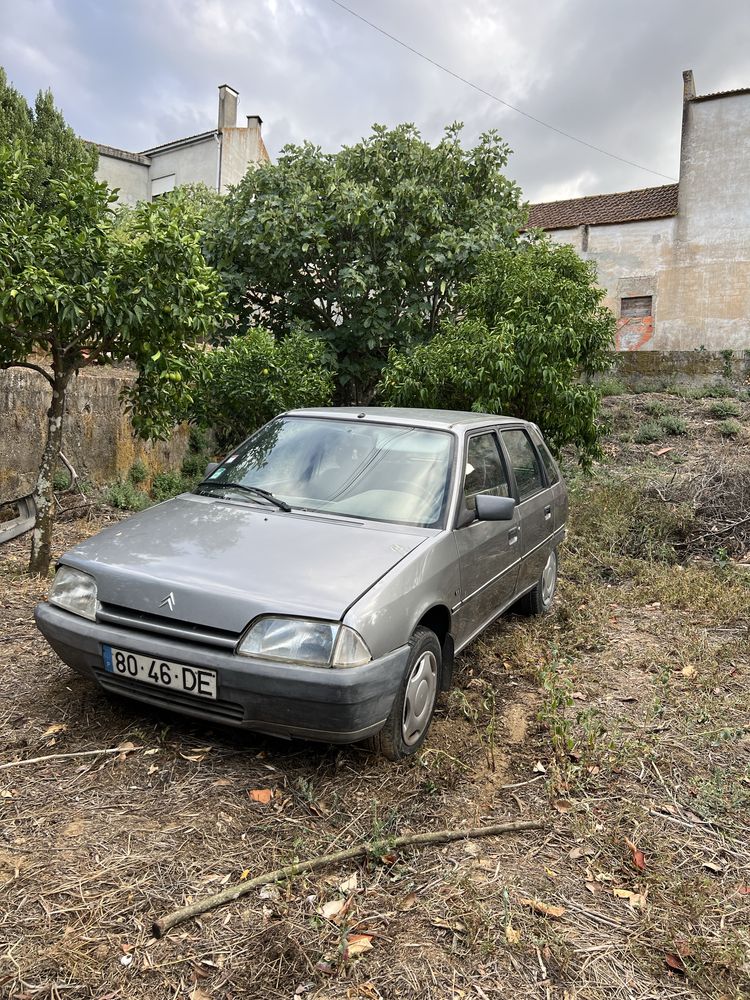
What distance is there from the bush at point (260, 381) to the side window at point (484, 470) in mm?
4099

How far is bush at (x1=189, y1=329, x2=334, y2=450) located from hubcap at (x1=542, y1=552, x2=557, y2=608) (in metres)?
3.82

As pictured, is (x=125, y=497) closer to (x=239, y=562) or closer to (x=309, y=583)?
(x=239, y=562)

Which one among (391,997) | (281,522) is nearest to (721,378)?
(281,522)

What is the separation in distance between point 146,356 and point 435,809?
3708 mm

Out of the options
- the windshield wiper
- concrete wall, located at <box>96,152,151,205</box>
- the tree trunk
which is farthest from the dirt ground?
concrete wall, located at <box>96,152,151,205</box>

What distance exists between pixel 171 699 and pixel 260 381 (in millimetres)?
5709

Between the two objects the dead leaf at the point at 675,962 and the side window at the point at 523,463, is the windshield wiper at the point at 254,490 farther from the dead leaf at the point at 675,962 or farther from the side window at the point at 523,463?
the dead leaf at the point at 675,962

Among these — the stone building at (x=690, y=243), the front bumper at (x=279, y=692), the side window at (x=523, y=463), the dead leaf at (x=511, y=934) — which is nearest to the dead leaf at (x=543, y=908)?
the dead leaf at (x=511, y=934)

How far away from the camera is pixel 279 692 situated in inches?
107

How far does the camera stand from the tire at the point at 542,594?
5.31 metres

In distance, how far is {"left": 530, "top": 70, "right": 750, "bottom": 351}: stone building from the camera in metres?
21.7

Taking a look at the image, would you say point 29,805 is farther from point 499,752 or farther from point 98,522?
point 98,522

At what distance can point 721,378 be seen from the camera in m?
16.3

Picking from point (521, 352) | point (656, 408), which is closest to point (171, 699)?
point (521, 352)
